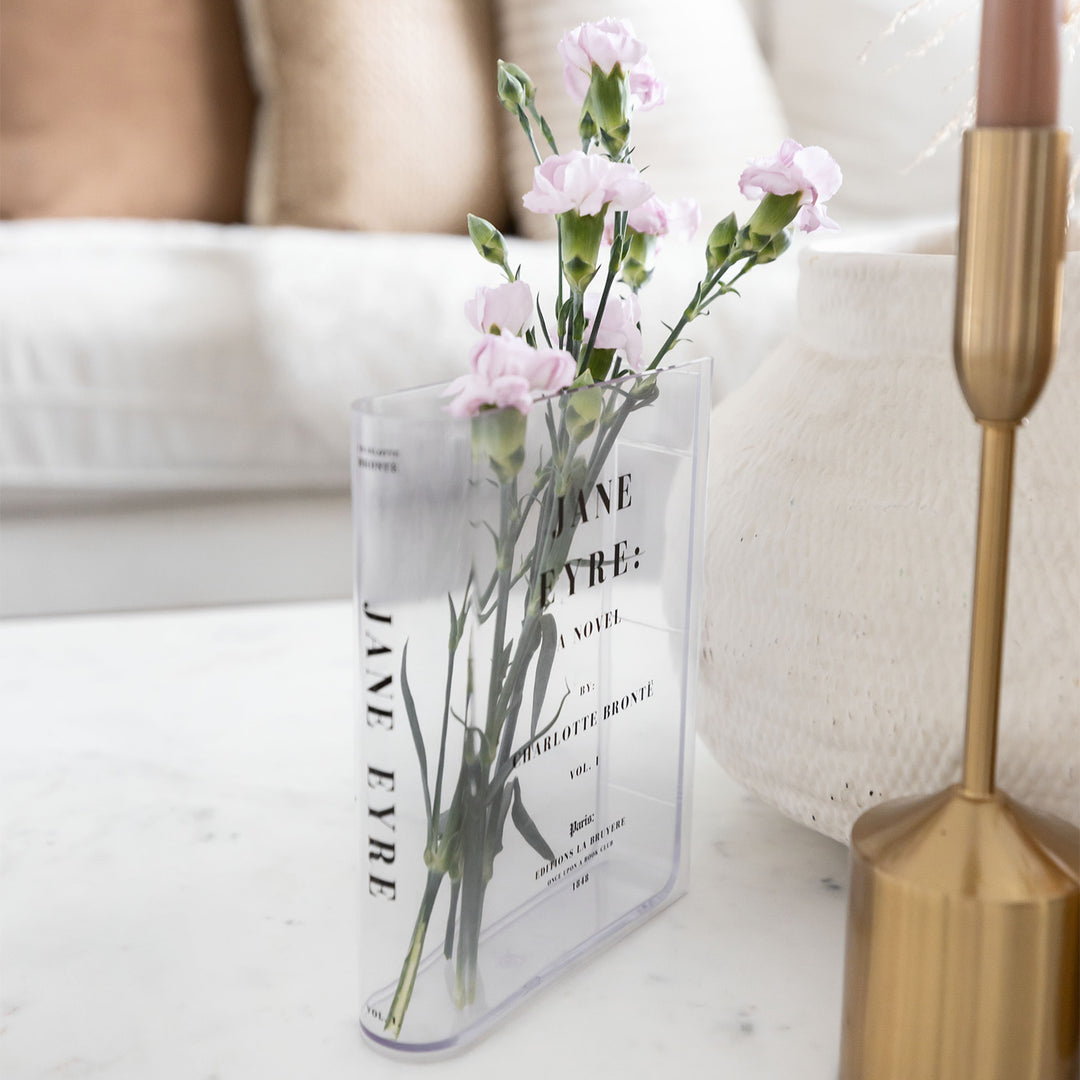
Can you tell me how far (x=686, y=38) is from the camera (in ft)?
5.92

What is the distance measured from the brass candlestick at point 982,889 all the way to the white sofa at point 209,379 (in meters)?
1.11

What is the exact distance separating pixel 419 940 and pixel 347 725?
27 centimetres

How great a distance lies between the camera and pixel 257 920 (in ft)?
1.64

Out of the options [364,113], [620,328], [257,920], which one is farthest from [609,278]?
[364,113]

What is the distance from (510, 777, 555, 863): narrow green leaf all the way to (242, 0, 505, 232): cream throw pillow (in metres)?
1.36

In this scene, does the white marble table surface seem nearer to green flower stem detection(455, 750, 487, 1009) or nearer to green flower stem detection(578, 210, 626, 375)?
green flower stem detection(455, 750, 487, 1009)

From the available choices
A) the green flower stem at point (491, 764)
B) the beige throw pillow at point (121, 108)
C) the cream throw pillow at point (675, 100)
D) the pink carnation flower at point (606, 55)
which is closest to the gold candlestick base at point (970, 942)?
the green flower stem at point (491, 764)

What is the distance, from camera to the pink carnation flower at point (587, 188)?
39 centimetres

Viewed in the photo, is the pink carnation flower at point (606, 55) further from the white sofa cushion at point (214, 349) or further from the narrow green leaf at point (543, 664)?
the white sofa cushion at point (214, 349)

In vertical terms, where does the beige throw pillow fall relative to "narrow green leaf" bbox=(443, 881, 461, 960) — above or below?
above

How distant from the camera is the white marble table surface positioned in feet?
1.40

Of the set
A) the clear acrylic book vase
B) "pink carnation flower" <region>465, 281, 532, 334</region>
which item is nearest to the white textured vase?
the clear acrylic book vase

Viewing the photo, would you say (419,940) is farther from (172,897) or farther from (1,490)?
(1,490)

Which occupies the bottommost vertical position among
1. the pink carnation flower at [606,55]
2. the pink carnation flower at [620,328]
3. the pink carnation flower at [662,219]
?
the pink carnation flower at [620,328]
